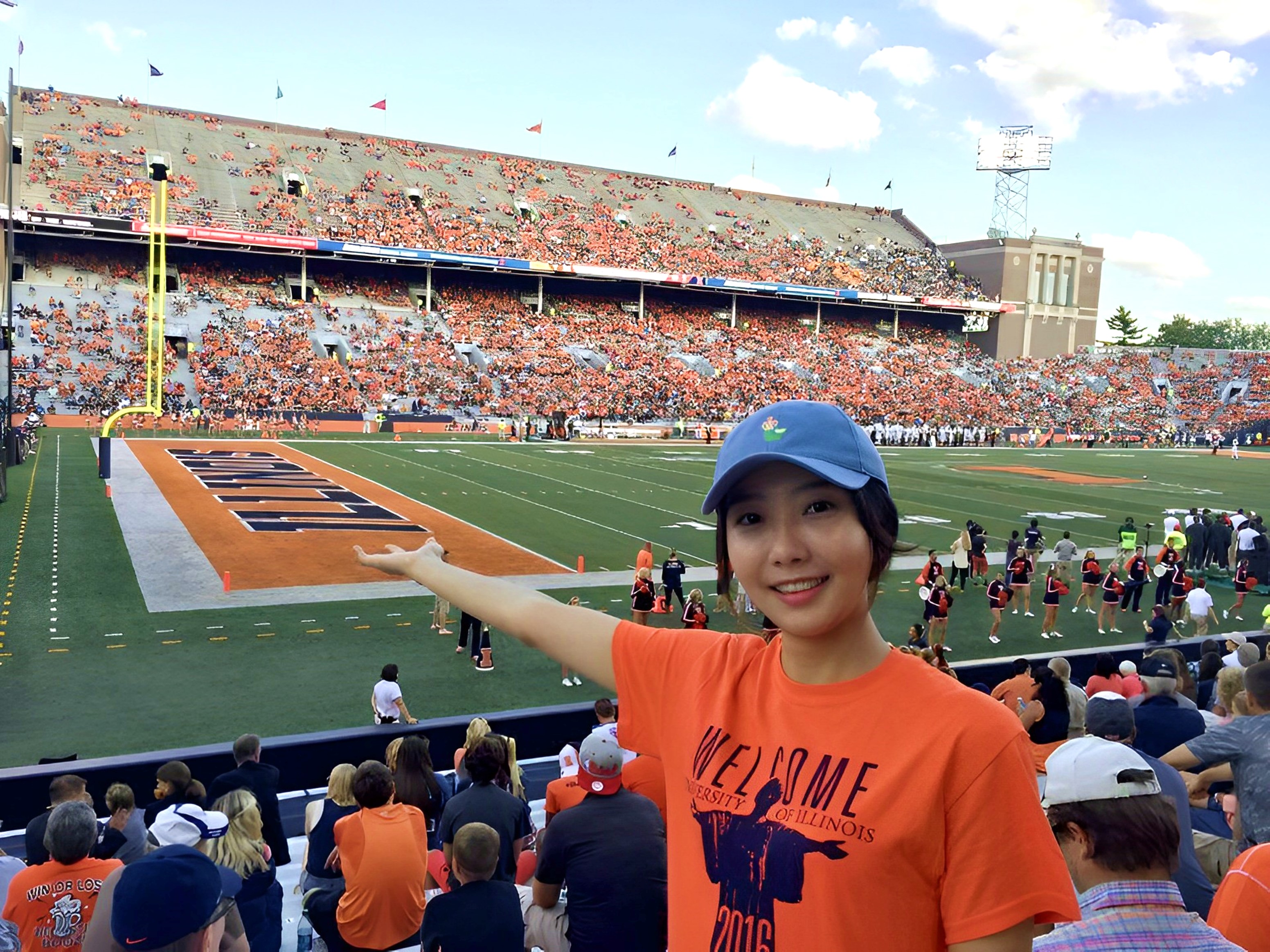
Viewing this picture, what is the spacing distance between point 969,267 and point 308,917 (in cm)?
8893

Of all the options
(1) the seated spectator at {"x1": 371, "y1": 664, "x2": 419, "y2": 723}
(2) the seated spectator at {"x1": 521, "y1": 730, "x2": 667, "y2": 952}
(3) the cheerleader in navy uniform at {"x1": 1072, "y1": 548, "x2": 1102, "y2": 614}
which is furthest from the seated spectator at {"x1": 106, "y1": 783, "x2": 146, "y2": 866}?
(3) the cheerleader in navy uniform at {"x1": 1072, "y1": 548, "x2": 1102, "y2": 614}

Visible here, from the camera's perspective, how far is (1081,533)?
25672 mm

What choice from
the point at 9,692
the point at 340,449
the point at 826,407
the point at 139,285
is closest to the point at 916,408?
the point at 340,449

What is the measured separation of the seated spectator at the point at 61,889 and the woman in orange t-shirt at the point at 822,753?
3.42 metres

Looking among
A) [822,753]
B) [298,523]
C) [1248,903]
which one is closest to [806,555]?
[822,753]

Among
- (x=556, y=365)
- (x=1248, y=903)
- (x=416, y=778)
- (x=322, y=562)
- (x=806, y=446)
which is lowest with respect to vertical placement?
(x=322, y=562)

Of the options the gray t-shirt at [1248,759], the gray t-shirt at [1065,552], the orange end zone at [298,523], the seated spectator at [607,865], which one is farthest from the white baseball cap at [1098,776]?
the gray t-shirt at [1065,552]

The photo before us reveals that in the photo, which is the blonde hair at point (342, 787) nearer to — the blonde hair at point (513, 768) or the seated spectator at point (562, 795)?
the blonde hair at point (513, 768)

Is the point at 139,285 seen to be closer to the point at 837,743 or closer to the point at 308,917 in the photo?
the point at 308,917

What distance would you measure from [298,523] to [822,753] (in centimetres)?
2276

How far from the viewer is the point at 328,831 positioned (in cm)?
549

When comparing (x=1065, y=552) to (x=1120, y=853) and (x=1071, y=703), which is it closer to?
(x=1071, y=703)

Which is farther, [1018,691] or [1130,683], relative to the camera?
[1130,683]

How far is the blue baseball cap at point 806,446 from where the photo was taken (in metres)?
1.68
